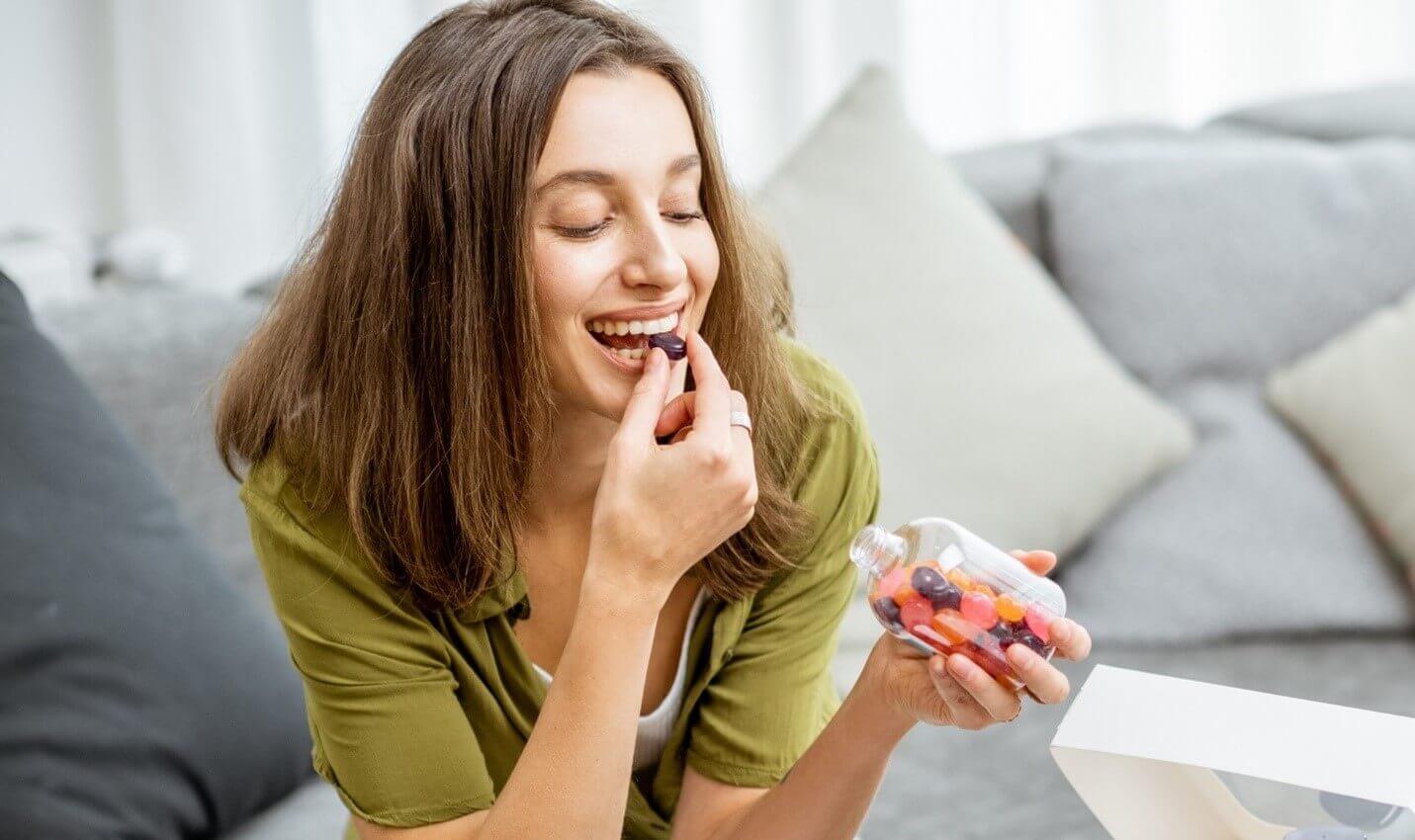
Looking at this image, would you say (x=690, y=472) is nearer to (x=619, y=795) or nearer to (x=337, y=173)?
(x=619, y=795)

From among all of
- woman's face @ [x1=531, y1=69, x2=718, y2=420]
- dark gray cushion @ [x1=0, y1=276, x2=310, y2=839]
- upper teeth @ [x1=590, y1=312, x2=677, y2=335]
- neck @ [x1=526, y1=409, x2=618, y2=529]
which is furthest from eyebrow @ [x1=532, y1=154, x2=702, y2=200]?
dark gray cushion @ [x1=0, y1=276, x2=310, y2=839]

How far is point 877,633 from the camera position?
6.54 feet

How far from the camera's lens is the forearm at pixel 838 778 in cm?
121

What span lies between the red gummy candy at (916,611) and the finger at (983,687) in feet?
0.13

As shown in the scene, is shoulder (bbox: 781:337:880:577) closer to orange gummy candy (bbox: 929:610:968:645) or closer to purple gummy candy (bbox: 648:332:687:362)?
purple gummy candy (bbox: 648:332:687:362)

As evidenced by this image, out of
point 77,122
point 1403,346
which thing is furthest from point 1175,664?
point 77,122

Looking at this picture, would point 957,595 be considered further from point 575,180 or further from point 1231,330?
point 1231,330

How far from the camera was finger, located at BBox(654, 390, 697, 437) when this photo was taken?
123cm

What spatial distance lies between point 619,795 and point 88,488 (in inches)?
29.8

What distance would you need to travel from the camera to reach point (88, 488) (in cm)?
159

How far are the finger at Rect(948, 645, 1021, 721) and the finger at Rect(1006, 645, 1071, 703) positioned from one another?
0.07 feet

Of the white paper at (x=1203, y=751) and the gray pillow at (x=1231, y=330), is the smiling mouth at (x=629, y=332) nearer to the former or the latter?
the white paper at (x=1203, y=751)

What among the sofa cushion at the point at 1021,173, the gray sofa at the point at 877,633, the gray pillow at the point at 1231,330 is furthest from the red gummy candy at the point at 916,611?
the sofa cushion at the point at 1021,173

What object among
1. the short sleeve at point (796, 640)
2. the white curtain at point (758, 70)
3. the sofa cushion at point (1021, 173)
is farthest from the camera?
the white curtain at point (758, 70)
